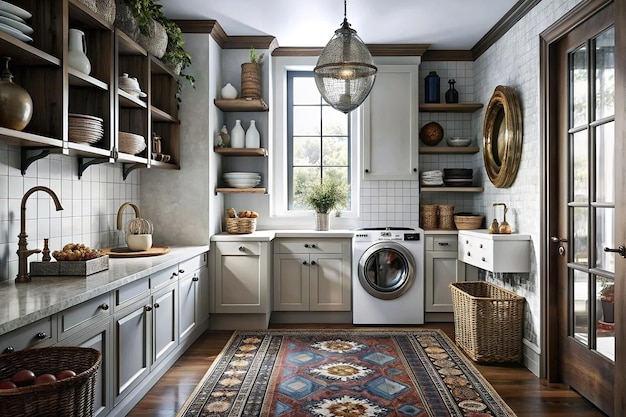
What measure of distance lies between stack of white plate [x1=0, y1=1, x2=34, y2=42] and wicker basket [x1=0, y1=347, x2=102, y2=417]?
52.7 inches

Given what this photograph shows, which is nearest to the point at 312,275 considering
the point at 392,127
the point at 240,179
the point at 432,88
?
the point at 240,179

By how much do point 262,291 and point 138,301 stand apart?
1.67m

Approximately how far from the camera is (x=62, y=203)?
10.1 feet

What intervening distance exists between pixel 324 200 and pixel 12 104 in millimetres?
3063

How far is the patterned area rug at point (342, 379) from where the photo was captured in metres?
2.80

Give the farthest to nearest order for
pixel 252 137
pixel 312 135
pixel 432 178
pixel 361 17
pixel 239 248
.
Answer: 1. pixel 312 135
2. pixel 432 178
3. pixel 252 137
4. pixel 239 248
5. pixel 361 17

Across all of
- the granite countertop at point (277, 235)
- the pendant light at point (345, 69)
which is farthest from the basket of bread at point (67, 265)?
the granite countertop at point (277, 235)

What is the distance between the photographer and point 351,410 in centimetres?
277

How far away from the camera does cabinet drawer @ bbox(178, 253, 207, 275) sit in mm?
3638

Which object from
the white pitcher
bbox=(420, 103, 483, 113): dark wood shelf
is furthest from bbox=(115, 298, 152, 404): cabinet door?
bbox=(420, 103, 483, 113): dark wood shelf

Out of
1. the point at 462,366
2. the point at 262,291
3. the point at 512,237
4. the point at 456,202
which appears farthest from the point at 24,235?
the point at 456,202

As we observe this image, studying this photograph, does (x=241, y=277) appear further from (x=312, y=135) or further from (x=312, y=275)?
(x=312, y=135)

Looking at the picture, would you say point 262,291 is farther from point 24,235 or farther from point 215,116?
point 24,235

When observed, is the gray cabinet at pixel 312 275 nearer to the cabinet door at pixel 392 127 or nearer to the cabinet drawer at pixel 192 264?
the cabinet drawer at pixel 192 264
